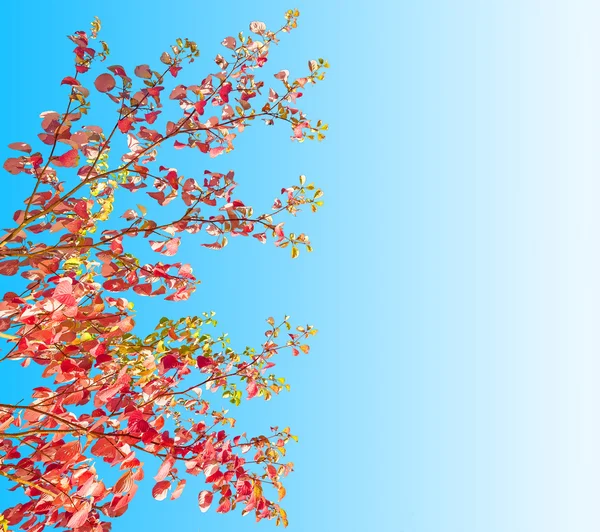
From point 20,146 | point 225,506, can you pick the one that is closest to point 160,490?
point 225,506

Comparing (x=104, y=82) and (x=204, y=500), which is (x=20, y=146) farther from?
(x=204, y=500)

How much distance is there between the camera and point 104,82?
199cm

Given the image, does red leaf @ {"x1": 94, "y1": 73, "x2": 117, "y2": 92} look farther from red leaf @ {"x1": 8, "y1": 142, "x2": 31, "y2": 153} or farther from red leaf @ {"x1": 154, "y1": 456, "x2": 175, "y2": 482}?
red leaf @ {"x1": 154, "y1": 456, "x2": 175, "y2": 482}

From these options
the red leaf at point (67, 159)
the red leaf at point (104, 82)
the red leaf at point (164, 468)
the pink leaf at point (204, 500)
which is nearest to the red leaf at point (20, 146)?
the red leaf at point (67, 159)

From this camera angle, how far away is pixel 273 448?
2.38 meters

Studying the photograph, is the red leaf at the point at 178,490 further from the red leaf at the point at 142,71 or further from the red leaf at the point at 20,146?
the red leaf at the point at 142,71

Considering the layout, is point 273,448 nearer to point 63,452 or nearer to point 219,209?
point 63,452

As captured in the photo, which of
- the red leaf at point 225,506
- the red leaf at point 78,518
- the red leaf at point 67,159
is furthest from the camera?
the red leaf at point 225,506

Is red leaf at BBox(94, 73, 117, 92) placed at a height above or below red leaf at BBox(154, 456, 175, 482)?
above

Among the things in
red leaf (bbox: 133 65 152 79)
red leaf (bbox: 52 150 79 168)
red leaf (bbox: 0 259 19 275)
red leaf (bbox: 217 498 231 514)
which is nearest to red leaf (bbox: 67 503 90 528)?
red leaf (bbox: 217 498 231 514)

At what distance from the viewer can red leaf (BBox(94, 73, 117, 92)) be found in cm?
198

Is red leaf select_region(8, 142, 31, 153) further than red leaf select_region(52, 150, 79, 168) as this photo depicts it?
Yes

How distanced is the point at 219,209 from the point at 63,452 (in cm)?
130

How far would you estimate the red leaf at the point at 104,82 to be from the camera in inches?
77.8
